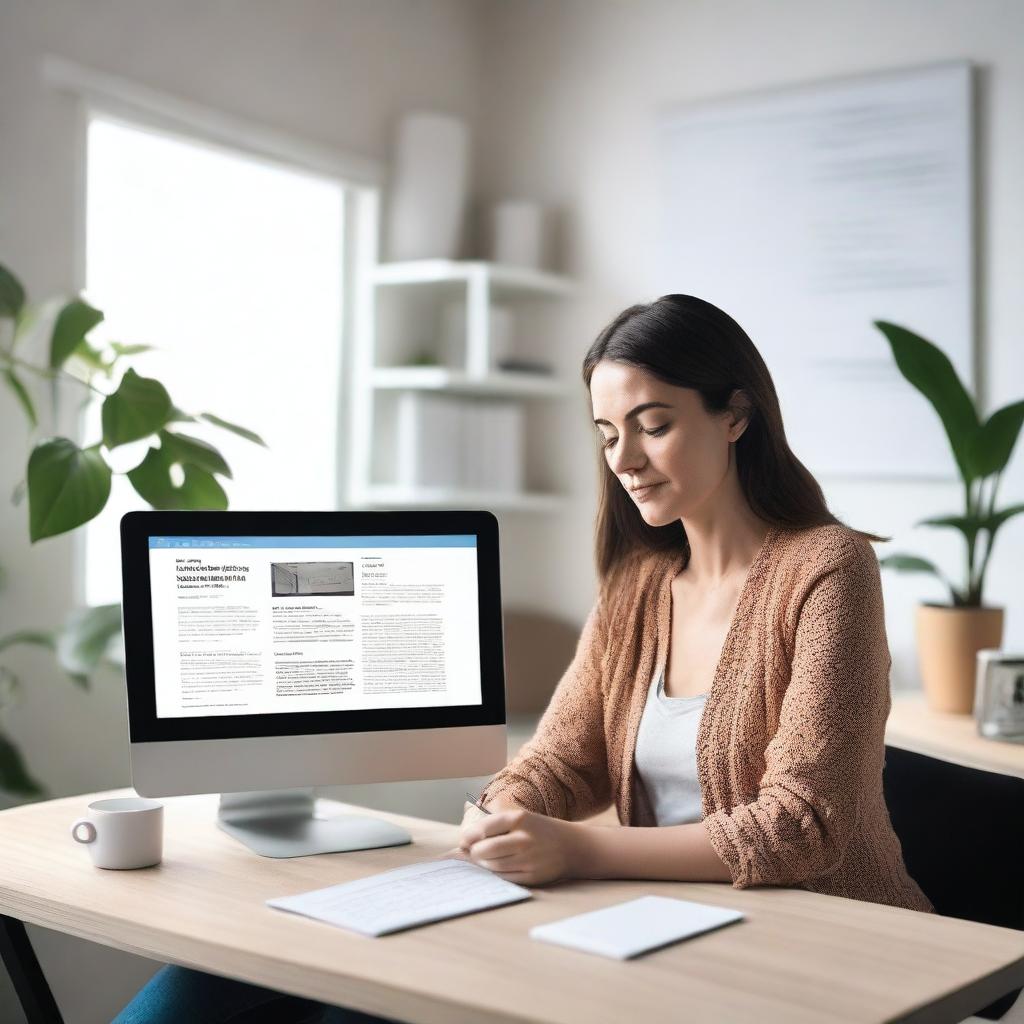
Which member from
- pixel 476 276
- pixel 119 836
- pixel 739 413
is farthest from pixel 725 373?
pixel 476 276

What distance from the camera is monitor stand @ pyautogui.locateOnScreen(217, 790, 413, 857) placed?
61.3 inches

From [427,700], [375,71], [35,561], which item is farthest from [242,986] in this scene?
[375,71]

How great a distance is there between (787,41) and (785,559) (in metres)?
2.16

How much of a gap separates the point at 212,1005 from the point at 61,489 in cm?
92

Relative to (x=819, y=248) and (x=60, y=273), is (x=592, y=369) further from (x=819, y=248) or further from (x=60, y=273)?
(x=819, y=248)

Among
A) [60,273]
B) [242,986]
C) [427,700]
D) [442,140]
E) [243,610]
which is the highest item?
[442,140]

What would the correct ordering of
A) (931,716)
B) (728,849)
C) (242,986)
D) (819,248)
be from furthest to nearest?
(819,248), (931,716), (242,986), (728,849)

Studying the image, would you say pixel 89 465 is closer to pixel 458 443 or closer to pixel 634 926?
pixel 634 926

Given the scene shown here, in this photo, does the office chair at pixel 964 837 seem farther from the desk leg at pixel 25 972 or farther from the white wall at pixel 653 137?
the white wall at pixel 653 137

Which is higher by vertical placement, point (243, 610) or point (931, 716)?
point (243, 610)

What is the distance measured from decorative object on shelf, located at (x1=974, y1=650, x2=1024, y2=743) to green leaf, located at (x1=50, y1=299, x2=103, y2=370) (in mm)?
1732

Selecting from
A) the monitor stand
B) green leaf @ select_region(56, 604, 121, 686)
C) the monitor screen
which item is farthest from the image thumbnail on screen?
green leaf @ select_region(56, 604, 121, 686)

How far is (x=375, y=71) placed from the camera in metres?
3.54

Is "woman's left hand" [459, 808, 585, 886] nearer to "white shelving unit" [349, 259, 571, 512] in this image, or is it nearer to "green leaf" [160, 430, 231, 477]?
"green leaf" [160, 430, 231, 477]
